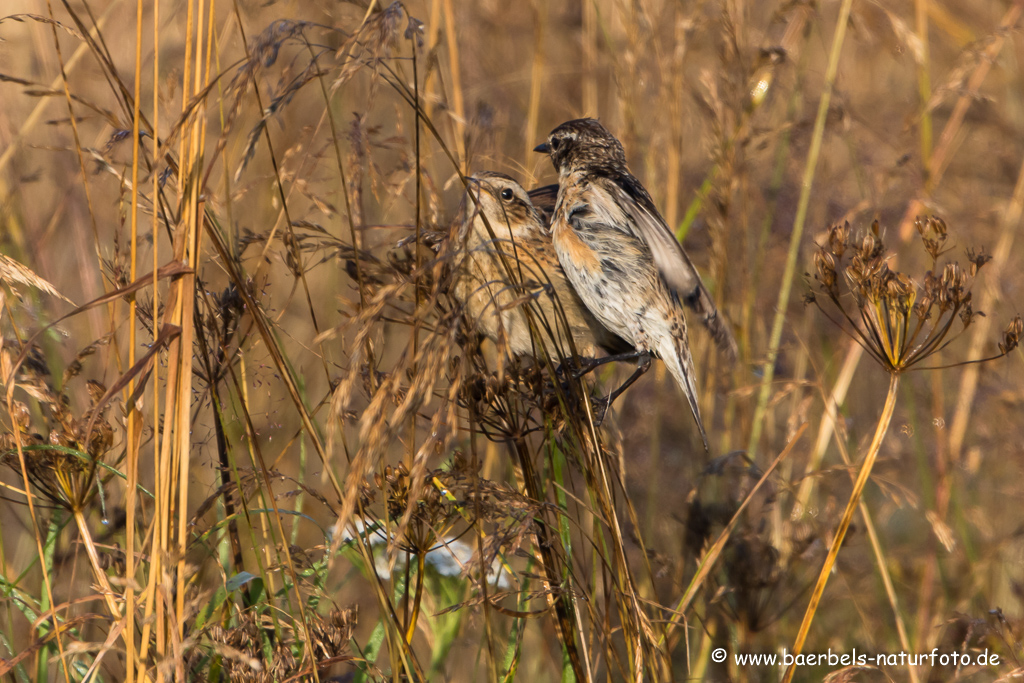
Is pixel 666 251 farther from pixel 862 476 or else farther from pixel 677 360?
pixel 862 476

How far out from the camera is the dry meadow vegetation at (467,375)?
1.64 metres

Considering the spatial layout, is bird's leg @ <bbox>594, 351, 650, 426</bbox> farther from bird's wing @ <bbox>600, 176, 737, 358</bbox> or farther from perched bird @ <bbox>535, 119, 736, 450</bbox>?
bird's wing @ <bbox>600, 176, 737, 358</bbox>

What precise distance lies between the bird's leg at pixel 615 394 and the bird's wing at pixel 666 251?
0.24 meters

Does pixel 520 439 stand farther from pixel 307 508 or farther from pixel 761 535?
pixel 307 508

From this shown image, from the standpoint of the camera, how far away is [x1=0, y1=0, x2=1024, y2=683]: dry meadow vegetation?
1640mm

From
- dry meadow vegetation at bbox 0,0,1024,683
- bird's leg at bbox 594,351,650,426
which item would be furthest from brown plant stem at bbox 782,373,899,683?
bird's leg at bbox 594,351,650,426

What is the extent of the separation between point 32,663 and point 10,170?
2.04m

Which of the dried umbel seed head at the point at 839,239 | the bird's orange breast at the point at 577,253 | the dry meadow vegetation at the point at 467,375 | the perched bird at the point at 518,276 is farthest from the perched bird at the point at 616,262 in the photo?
the dried umbel seed head at the point at 839,239

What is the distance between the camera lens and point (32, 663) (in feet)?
7.04

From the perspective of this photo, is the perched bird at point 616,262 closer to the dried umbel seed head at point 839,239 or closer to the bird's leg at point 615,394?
the bird's leg at point 615,394

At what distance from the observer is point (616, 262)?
2.76 metres

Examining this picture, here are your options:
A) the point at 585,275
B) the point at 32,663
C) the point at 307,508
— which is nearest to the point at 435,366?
the point at 585,275

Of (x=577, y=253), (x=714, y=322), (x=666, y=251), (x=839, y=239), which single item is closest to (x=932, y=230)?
(x=839, y=239)

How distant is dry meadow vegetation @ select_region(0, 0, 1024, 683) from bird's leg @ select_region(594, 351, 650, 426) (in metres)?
0.10
